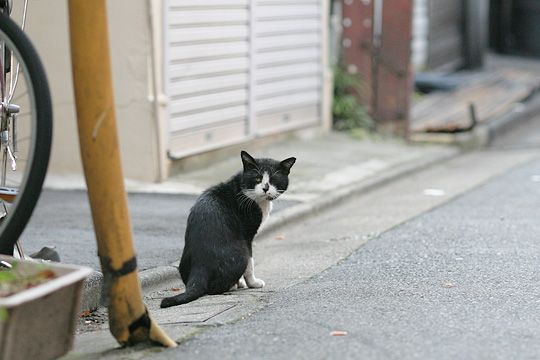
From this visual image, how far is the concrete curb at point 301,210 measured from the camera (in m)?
6.17

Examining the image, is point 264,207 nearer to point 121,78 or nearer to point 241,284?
point 241,284

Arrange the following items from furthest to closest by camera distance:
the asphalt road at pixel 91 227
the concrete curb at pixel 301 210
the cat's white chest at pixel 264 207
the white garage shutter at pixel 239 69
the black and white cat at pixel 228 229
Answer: the white garage shutter at pixel 239 69
the asphalt road at pixel 91 227
the cat's white chest at pixel 264 207
the concrete curb at pixel 301 210
the black and white cat at pixel 228 229

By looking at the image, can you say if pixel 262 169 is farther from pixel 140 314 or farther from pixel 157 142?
pixel 157 142

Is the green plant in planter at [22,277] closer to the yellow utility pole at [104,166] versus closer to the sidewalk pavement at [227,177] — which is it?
the yellow utility pole at [104,166]

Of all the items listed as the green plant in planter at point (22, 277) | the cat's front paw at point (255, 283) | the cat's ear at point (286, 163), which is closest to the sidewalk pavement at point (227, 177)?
the cat's front paw at point (255, 283)

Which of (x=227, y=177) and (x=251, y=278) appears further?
(x=227, y=177)

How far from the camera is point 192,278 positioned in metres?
6.04

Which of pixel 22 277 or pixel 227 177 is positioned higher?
pixel 22 277

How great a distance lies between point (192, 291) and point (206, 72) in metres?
5.72

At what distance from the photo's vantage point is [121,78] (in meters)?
10.4

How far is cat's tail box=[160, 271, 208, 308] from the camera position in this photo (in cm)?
587

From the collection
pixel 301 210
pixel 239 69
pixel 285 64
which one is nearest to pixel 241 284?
pixel 301 210

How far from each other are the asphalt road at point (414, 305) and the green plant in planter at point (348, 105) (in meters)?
5.89

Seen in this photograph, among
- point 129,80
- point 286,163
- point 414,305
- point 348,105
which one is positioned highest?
point 129,80
